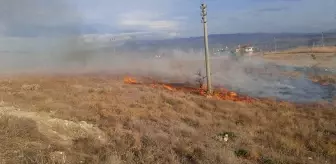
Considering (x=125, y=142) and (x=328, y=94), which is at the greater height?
(x=125, y=142)

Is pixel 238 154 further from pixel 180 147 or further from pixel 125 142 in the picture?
pixel 125 142

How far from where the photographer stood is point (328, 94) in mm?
33281

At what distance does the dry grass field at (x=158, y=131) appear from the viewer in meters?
11.2

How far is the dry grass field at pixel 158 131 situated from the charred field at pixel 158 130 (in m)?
0.03

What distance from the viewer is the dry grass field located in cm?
1120

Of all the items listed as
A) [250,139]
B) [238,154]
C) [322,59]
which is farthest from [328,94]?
[322,59]

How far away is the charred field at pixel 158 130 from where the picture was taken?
36.9 feet

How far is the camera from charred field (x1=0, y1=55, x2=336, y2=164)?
1125 centimetres

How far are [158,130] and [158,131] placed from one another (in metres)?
0.18

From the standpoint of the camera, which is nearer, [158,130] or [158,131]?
[158,131]

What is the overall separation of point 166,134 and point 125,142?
6.79ft

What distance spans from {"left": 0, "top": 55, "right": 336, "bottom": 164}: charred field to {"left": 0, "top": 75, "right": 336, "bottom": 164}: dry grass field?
3 cm

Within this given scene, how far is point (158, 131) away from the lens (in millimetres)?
15031

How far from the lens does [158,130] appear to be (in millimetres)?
15211
